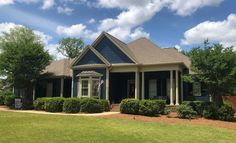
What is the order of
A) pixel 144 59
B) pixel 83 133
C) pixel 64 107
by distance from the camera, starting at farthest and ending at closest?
pixel 144 59 → pixel 64 107 → pixel 83 133

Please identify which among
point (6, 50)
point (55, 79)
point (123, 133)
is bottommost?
point (123, 133)

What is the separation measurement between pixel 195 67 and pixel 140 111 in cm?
536

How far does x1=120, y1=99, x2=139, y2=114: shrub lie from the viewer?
72.7 feet

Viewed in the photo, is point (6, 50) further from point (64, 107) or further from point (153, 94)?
point (153, 94)

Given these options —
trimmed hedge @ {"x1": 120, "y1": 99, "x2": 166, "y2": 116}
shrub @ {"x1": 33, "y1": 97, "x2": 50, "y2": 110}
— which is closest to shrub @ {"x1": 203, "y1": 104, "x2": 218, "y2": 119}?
trimmed hedge @ {"x1": 120, "y1": 99, "x2": 166, "y2": 116}

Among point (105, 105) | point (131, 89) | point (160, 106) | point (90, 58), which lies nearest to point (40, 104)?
point (105, 105)

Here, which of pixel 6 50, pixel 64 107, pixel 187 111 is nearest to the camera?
pixel 187 111

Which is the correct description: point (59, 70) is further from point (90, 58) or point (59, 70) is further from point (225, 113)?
point (225, 113)

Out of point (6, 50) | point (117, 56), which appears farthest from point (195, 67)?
point (6, 50)

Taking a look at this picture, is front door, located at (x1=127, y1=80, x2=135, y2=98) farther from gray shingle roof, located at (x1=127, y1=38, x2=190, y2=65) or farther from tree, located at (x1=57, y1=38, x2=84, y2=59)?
tree, located at (x1=57, y1=38, x2=84, y2=59)

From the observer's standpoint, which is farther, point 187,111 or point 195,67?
point 195,67

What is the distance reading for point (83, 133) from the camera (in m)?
13.0

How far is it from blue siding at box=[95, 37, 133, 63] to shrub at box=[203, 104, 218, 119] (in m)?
8.27

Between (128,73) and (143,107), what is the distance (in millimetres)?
8149
